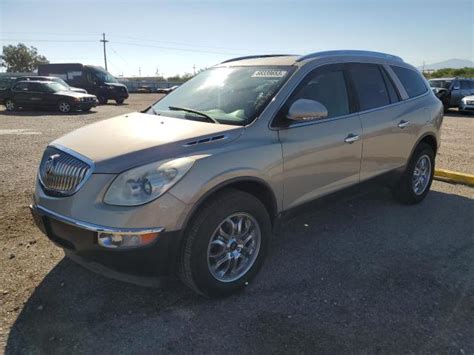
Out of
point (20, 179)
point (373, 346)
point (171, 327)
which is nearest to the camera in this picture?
point (373, 346)

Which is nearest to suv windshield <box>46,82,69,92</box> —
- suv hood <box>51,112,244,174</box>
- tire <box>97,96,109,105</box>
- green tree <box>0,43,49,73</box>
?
tire <box>97,96,109,105</box>

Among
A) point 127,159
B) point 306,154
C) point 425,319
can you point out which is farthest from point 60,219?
point 425,319

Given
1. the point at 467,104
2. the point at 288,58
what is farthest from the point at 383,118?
the point at 467,104

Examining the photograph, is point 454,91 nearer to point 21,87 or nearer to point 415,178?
point 415,178

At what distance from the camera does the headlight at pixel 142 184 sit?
2.72m

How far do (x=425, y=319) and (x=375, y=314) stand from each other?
35 centimetres

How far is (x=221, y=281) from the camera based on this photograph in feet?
10.5

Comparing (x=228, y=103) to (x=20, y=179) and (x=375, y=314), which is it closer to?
(x=375, y=314)

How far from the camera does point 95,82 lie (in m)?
26.7

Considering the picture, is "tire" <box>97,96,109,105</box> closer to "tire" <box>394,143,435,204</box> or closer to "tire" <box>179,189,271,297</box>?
"tire" <box>394,143,435,204</box>

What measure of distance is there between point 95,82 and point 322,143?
84.0 feet

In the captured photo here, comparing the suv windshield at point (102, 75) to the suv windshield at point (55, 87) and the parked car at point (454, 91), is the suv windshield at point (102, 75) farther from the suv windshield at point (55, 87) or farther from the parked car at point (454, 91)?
the parked car at point (454, 91)

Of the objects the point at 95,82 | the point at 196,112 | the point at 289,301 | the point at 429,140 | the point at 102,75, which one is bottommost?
the point at 289,301

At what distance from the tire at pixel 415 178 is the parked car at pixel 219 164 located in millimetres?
A: 529
